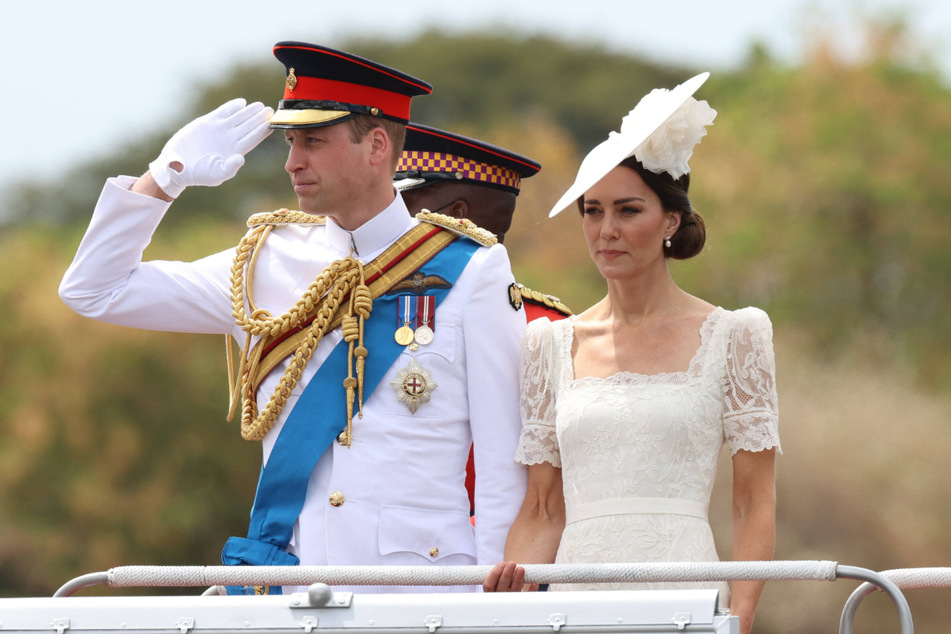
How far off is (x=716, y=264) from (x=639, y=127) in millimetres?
18510

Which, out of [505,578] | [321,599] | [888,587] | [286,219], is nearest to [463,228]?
[286,219]

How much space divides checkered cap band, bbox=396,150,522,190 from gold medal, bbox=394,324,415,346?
1.05 m

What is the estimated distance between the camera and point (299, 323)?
4.05 metres

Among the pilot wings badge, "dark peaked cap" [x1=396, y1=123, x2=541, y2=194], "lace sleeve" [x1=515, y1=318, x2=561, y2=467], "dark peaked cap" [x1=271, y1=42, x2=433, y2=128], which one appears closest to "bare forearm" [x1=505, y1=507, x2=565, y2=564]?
"lace sleeve" [x1=515, y1=318, x2=561, y2=467]

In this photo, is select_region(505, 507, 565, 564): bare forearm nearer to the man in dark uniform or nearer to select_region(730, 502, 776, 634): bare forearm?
select_region(730, 502, 776, 634): bare forearm

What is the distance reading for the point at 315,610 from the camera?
2.84 meters

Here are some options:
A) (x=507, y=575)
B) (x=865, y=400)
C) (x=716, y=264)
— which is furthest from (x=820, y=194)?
(x=507, y=575)

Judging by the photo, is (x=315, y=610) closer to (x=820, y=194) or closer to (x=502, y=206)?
(x=502, y=206)

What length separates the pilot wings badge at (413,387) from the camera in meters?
3.95

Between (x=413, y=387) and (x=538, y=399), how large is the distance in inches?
11.8

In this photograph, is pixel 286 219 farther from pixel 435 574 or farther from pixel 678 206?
pixel 435 574

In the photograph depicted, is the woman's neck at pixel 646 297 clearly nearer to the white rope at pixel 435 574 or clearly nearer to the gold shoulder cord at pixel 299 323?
the gold shoulder cord at pixel 299 323

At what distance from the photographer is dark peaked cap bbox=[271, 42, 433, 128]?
13.3 feet

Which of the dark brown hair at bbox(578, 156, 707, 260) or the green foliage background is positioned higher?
the green foliage background
